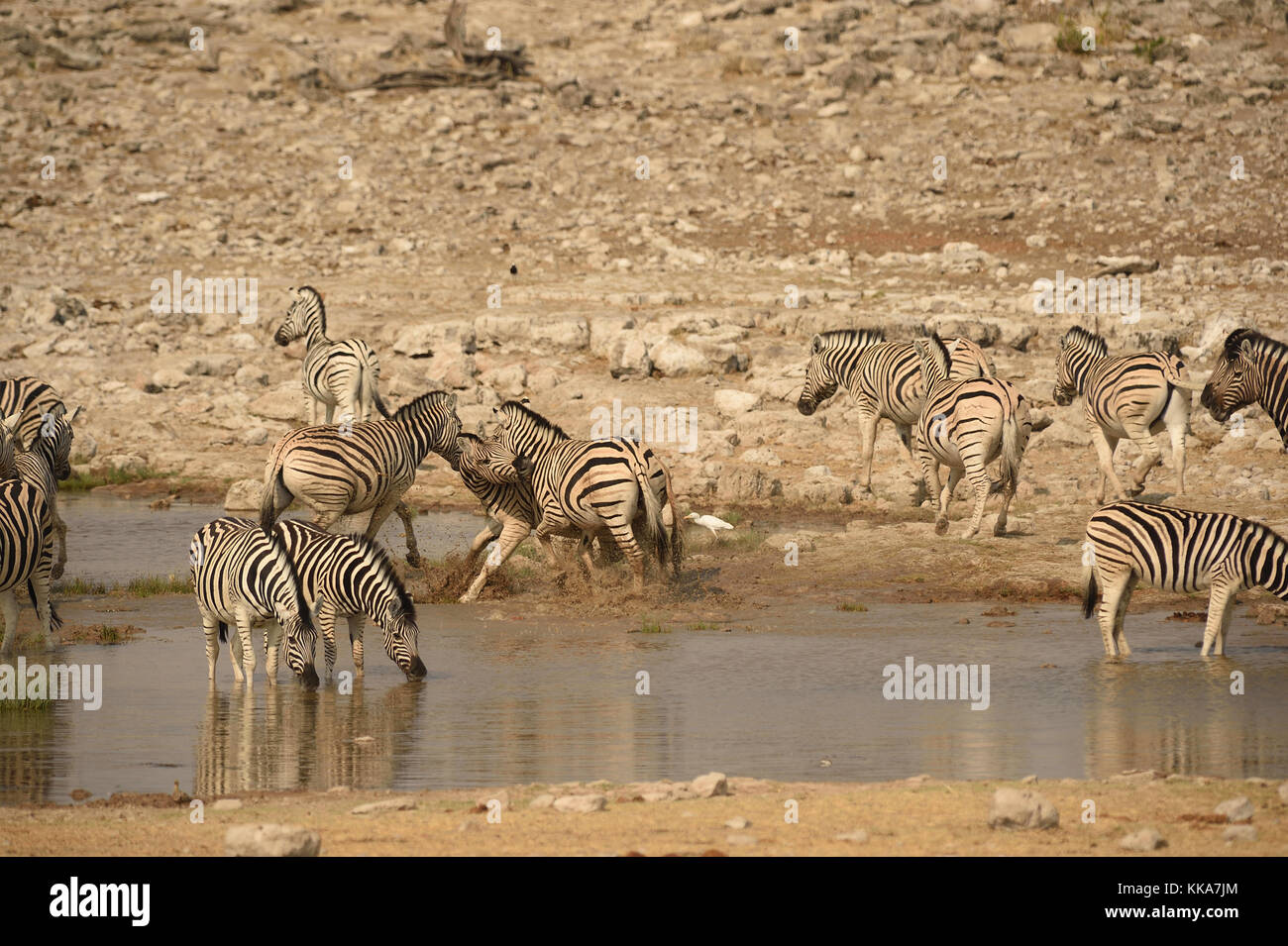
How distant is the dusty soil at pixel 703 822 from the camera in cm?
638

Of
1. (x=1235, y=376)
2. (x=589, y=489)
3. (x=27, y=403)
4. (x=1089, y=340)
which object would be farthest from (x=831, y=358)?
(x=27, y=403)

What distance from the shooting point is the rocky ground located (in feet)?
64.0

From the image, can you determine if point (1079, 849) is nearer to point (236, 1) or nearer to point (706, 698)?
point (706, 698)

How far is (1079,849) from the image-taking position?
6.30 m

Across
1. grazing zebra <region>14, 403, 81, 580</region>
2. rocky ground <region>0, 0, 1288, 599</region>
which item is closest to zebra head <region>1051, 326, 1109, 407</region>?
rocky ground <region>0, 0, 1288, 599</region>

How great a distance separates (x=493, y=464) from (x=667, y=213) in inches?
594

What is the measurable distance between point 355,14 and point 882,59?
11.8 meters

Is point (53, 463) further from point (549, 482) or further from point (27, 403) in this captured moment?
point (549, 482)

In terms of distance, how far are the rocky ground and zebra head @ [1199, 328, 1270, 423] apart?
5.06 ft

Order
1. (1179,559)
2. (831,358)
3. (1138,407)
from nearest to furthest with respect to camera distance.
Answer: (1179,559) → (1138,407) → (831,358)

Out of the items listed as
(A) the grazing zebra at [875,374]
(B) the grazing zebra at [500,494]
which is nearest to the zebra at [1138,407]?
(A) the grazing zebra at [875,374]

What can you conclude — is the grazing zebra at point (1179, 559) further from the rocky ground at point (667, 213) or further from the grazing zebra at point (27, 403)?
the grazing zebra at point (27, 403)

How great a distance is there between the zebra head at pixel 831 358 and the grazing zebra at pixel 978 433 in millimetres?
2717

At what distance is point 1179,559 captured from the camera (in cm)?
1073
